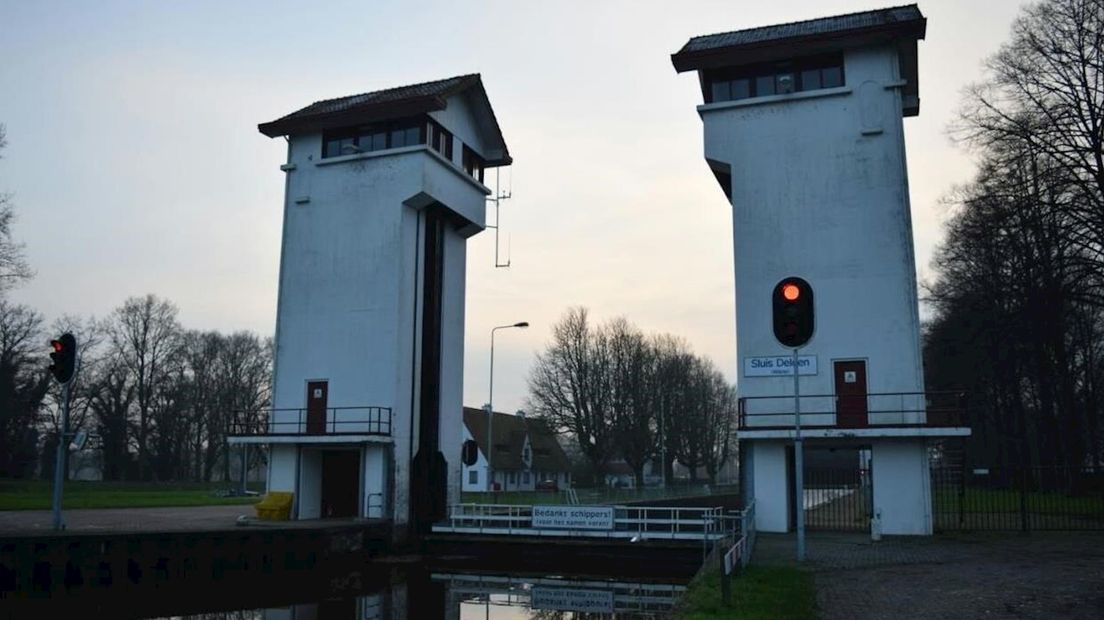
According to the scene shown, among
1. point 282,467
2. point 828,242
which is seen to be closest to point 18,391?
point 282,467

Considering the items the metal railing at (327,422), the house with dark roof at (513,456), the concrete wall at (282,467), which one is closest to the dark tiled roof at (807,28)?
the metal railing at (327,422)

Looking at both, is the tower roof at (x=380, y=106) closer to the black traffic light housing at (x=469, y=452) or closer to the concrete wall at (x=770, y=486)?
the black traffic light housing at (x=469, y=452)

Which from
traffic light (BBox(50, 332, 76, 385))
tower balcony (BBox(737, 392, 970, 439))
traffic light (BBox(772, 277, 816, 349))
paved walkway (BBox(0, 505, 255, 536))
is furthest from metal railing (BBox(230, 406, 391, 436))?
traffic light (BBox(772, 277, 816, 349))

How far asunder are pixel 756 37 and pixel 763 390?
11.5 m

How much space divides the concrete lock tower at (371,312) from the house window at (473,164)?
1.15m

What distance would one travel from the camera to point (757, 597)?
43.8 ft

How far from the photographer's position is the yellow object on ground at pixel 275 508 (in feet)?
97.6

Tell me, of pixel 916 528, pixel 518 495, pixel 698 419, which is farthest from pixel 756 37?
pixel 698 419

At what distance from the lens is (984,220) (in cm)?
2989

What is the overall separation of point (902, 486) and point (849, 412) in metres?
2.46

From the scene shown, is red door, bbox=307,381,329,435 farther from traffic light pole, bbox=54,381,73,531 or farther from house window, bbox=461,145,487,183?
traffic light pole, bbox=54,381,73,531

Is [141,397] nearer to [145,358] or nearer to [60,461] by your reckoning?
[145,358]

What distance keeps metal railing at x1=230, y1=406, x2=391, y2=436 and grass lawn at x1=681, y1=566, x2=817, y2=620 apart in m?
15.6

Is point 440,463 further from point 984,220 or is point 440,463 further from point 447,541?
point 984,220
